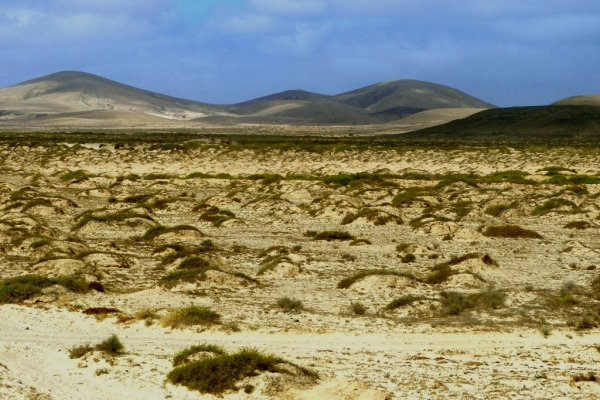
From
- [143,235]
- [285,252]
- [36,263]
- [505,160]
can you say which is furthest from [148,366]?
[505,160]

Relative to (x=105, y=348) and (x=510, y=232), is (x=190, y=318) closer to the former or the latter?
(x=105, y=348)

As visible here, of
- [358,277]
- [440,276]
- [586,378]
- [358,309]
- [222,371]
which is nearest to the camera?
[222,371]

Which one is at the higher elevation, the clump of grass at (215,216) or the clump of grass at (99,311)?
the clump of grass at (99,311)

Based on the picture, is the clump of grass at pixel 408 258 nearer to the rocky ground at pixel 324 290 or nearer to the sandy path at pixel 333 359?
the rocky ground at pixel 324 290

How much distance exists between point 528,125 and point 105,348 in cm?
14091

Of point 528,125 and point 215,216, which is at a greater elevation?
point 528,125

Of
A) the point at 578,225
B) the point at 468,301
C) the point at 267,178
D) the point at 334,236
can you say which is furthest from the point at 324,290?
the point at 267,178

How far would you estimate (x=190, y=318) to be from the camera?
1750 centimetres

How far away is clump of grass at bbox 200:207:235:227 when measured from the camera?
119ft

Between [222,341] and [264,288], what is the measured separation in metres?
5.83

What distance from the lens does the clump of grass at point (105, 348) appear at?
15070mm

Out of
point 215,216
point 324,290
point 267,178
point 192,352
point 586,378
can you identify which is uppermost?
point 192,352

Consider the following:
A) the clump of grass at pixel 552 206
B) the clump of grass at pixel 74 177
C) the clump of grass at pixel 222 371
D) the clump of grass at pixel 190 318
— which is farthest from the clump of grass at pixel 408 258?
the clump of grass at pixel 74 177

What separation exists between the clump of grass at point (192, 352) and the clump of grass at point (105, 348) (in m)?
1.34
